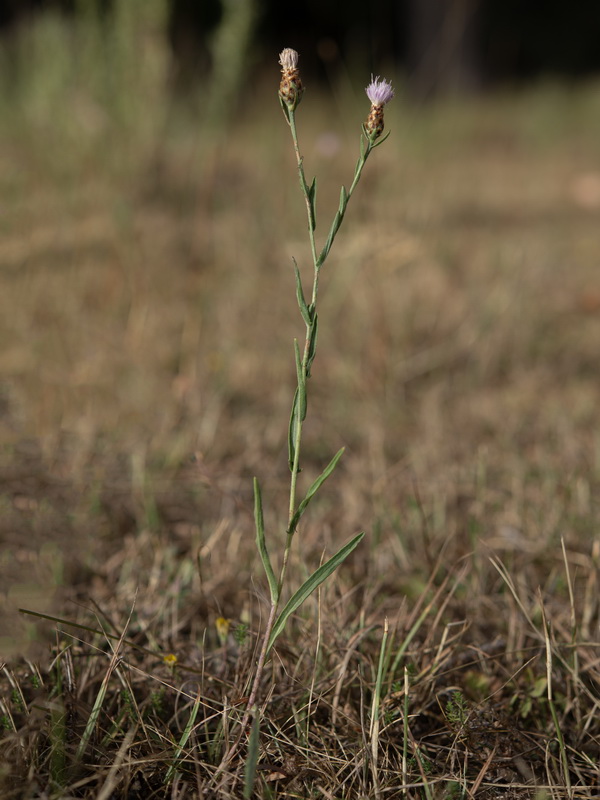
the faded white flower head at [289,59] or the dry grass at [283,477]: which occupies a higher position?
the faded white flower head at [289,59]

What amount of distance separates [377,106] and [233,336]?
4.74ft

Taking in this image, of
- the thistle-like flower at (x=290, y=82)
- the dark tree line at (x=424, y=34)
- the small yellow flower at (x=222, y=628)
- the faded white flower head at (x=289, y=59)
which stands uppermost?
the dark tree line at (x=424, y=34)

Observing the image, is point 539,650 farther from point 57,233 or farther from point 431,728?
point 57,233

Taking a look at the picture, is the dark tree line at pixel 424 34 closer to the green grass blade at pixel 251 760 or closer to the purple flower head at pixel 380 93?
the purple flower head at pixel 380 93

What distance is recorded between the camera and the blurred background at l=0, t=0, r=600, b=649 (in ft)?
4.51

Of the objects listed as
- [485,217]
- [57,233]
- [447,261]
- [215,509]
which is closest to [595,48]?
[485,217]

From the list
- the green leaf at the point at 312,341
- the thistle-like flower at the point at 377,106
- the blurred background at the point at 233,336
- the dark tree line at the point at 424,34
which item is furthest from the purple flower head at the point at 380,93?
the dark tree line at the point at 424,34

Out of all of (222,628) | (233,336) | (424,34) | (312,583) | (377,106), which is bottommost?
(222,628)

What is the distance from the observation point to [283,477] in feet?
5.20

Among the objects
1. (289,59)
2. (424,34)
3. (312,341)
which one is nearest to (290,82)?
(289,59)

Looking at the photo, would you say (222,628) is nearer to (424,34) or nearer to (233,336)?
(233,336)

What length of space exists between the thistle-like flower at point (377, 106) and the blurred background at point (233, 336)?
38 centimetres

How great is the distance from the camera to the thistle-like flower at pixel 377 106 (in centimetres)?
71

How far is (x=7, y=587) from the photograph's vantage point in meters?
1.15
